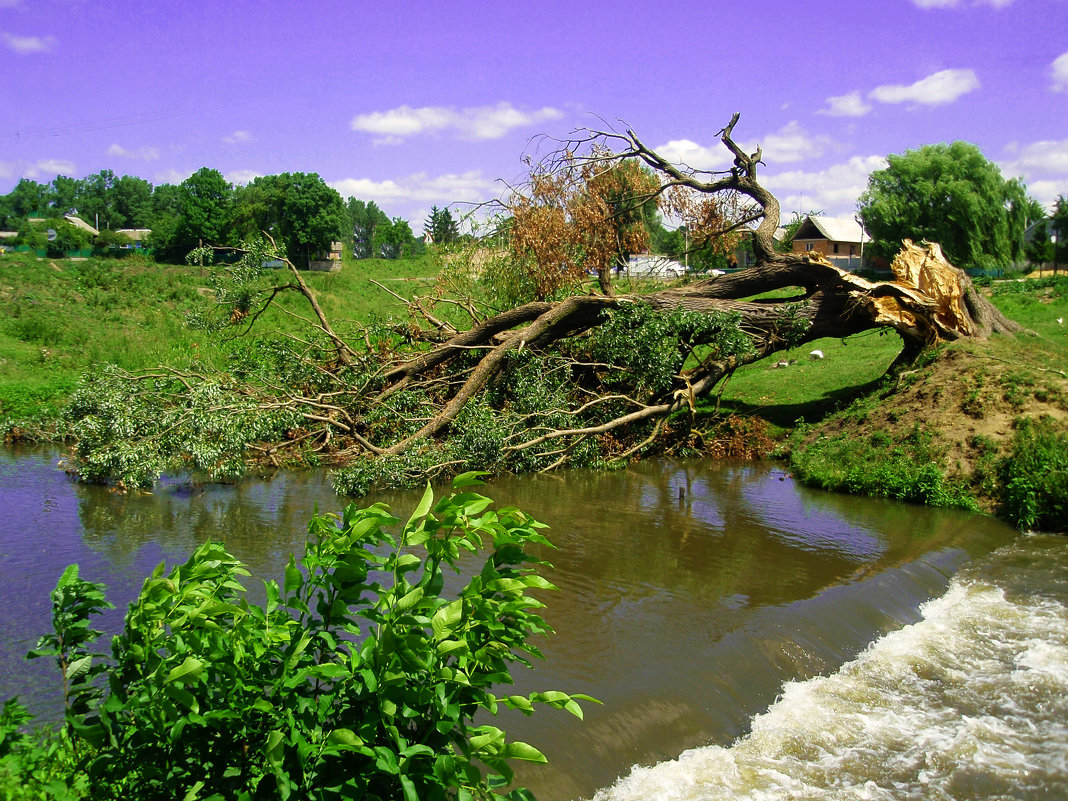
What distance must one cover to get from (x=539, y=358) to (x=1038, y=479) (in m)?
7.13

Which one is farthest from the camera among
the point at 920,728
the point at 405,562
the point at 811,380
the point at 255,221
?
the point at 255,221

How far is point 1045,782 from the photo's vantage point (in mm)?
5238

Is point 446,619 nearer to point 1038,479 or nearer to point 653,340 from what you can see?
point 1038,479

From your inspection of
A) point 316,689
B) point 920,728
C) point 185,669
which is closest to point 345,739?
point 316,689

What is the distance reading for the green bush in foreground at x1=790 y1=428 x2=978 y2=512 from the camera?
36.9ft

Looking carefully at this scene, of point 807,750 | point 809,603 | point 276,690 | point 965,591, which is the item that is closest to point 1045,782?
point 807,750

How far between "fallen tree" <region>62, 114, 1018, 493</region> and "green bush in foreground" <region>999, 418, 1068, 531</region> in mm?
3686

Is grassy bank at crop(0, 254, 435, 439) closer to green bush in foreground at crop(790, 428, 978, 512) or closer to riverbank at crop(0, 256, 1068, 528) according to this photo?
riverbank at crop(0, 256, 1068, 528)

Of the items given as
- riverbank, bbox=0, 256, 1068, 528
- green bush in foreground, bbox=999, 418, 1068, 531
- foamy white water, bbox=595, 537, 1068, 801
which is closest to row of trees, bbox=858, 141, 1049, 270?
riverbank, bbox=0, 256, 1068, 528

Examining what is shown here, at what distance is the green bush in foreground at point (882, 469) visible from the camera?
36.9ft

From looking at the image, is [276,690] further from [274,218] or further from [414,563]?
[274,218]

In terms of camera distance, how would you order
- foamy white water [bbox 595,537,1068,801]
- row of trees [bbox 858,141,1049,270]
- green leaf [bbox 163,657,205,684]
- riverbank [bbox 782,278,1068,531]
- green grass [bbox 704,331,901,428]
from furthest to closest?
1. row of trees [bbox 858,141,1049,270]
2. green grass [bbox 704,331,901,428]
3. riverbank [bbox 782,278,1068,531]
4. foamy white water [bbox 595,537,1068,801]
5. green leaf [bbox 163,657,205,684]

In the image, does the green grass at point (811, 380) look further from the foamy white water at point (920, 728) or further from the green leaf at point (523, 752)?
the green leaf at point (523, 752)

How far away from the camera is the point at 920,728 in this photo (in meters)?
5.79
